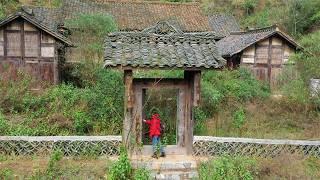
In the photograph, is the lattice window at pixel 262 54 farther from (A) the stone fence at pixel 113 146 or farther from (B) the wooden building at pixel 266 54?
(A) the stone fence at pixel 113 146

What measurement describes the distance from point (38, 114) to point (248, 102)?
27.5 ft

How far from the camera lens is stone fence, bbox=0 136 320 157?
12.5m

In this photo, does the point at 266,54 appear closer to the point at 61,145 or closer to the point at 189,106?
the point at 189,106

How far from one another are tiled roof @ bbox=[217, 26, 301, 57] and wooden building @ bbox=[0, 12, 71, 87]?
32.4 feet

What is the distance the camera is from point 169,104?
14.7 metres

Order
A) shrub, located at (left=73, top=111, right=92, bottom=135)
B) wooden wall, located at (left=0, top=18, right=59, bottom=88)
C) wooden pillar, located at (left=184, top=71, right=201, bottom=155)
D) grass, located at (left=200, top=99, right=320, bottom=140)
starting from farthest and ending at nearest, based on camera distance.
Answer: wooden wall, located at (left=0, top=18, right=59, bottom=88), grass, located at (left=200, top=99, right=320, bottom=140), shrub, located at (left=73, top=111, right=92, bottom=135), wooden pillar, located at (left=184, top=71, right=201, bottom=155)

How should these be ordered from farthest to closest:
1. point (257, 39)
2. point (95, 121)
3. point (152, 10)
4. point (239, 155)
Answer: point (152, 10)
point (257, 39)
point (95, 121)
point (239, 155)

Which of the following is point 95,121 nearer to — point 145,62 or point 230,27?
point 145,62

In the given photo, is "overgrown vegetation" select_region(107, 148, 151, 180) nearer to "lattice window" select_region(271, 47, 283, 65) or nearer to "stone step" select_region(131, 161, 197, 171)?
"stone step" select_region(131, 161, 197, 171)

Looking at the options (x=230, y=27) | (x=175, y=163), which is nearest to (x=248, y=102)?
(x=175, y=163)

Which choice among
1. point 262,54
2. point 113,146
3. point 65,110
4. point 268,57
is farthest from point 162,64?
point 268,57

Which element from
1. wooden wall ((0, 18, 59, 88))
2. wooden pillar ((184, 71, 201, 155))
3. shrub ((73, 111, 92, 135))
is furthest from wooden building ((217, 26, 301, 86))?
shrub ((73, 111, 92, 135))

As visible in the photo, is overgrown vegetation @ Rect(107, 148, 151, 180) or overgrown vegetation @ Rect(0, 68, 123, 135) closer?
overgrown vegetation @ Rect(107, 148, 151, 180)

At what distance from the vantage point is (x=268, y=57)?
2377 centimetres
